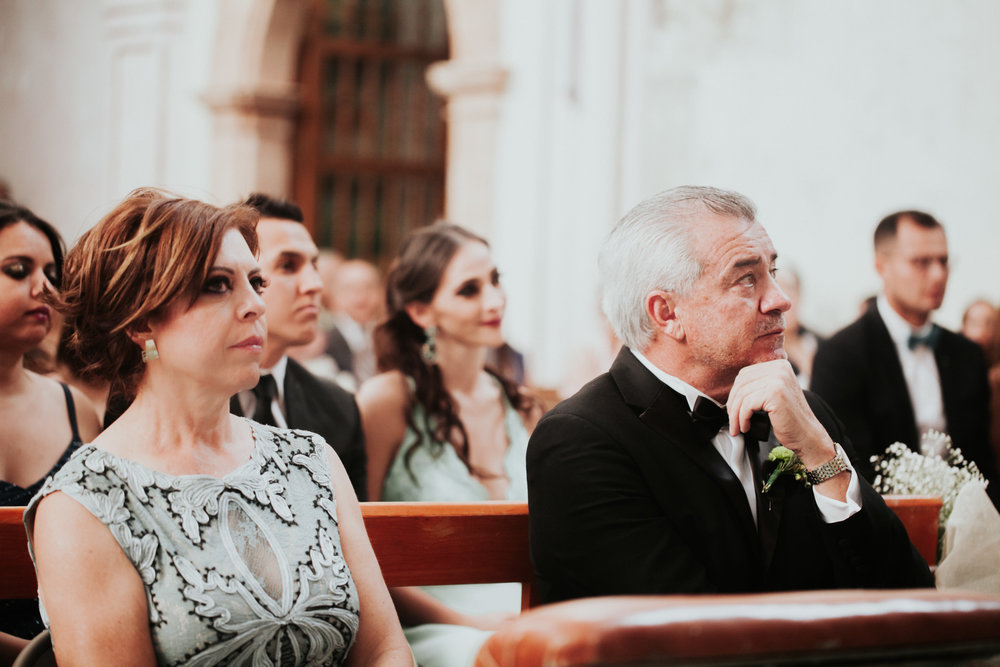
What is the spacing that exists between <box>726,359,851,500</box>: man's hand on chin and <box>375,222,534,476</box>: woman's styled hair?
184 centimetres

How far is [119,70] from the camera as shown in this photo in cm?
1184

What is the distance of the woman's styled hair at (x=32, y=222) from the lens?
2783 mm

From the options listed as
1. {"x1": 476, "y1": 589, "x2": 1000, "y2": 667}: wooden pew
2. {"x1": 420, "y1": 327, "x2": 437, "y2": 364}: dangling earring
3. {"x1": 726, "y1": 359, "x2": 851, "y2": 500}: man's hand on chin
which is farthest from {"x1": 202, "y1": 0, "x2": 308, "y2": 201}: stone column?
{"x1": 476, "y1": 589, "x2": 1000, "y2": 667}: wooden pew

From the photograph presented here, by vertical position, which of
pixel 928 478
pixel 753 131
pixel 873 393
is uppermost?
pixel 753 131

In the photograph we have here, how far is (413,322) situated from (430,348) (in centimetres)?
13

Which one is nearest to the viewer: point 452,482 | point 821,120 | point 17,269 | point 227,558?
point 227,558

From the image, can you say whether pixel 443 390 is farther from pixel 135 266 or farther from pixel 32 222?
pixel 135 266

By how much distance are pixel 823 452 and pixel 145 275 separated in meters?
1.34

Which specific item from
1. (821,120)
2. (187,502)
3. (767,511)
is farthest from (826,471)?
(821,120)

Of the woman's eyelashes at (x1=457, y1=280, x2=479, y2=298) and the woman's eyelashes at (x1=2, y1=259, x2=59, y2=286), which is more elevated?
the woman's eyelashes at (x1=2, y1=259, x2=59, y2=286)

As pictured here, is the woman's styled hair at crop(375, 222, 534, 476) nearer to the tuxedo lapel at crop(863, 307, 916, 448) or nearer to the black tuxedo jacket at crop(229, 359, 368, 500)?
the black tuxedo jacket at crop(229, 359, 368, 500)

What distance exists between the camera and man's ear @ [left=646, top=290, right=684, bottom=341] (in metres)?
2.18

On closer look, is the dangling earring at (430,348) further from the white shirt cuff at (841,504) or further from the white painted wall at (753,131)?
the white painted wall at (753,131)

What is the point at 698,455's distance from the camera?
208 cm
